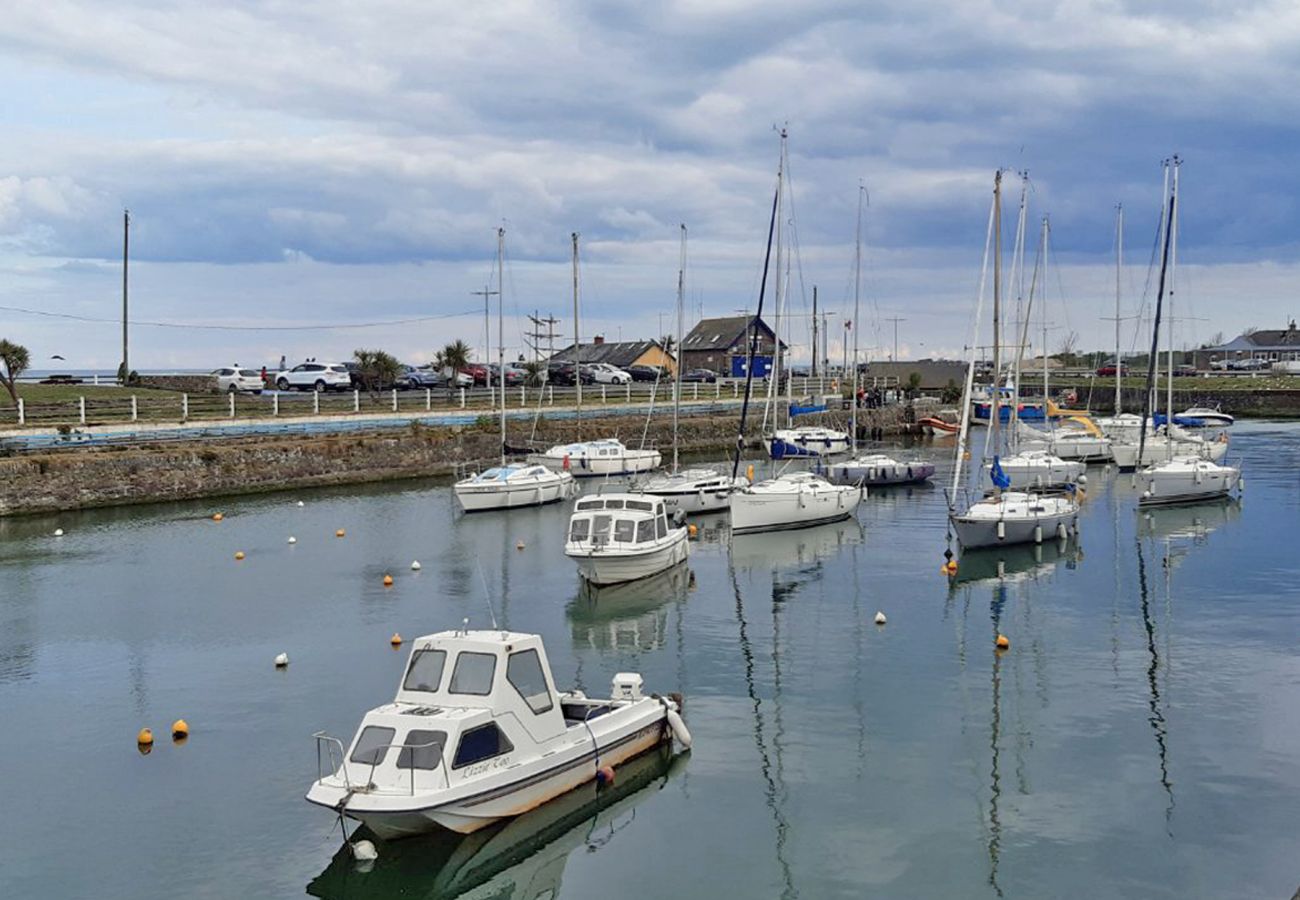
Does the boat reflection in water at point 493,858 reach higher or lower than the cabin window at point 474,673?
lower

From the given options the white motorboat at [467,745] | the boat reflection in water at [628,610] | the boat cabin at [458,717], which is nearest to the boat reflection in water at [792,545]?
the boat reflection in water at [628,610]

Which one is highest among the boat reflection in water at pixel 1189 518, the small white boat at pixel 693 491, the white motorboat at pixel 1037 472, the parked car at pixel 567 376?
the parked car at pixel 567 376

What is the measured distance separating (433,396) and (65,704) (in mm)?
59988

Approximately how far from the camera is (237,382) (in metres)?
84.4

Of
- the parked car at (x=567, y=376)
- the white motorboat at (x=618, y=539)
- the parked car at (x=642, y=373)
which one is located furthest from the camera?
the parked car at (x=642, y=373)

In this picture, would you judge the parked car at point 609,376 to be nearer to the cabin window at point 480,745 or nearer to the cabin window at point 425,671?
the cabin window at point 425,671

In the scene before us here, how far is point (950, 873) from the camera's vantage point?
712 inches

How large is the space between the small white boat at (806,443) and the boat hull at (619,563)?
33346 mm

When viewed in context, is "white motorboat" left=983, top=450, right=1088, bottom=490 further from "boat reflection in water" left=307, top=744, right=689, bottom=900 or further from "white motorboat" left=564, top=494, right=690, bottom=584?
"boat reflection in water" left=307, top=744, right=689, bottom=900

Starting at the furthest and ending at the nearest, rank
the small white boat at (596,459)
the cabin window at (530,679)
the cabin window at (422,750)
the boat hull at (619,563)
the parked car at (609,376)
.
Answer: the parked car at (609,376) → the small white boat at (596,459) → the boat hull at (619,563) → the cabin window at (530,679) → the cabin window at (422,750)

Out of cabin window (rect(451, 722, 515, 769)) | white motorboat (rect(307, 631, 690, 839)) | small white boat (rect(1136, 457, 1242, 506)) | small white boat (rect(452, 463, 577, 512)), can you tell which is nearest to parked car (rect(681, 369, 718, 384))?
small white boat (rect(452, 463, 577, 512))

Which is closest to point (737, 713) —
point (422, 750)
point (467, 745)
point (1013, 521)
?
point (467, 745)

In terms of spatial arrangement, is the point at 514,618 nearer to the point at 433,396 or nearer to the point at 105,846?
the point at 105,846

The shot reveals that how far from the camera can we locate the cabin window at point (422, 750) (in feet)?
59.6
